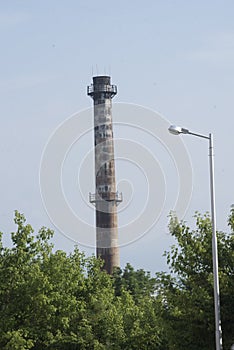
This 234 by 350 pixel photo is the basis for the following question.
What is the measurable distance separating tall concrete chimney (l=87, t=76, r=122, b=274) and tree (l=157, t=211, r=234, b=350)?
177ft

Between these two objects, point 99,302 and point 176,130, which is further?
point 99,302

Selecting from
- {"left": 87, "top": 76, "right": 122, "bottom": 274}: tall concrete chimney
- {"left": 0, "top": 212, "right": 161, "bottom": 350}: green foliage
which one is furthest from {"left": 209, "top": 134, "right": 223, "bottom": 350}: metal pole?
{"left": 87, "top": 76, "right": 122, "bottom": 274}: tall concrete chimney

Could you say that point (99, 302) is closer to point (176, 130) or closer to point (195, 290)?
point (195, 290)

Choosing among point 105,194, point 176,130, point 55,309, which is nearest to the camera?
point 176,130

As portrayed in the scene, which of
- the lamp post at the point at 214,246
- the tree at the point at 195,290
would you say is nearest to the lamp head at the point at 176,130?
the lamp post at the point at 214,246

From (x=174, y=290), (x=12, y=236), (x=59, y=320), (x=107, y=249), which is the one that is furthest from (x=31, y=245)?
(x=107, y=249)

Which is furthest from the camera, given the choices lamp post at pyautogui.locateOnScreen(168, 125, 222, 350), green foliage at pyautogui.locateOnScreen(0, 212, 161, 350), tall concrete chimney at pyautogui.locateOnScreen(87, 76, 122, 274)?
tall concrete chimney at pyautogui.locateOnScreen(87, 76, 122, 274)

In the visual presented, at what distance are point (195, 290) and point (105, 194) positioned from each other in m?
56.3

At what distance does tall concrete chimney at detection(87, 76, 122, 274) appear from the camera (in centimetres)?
8744

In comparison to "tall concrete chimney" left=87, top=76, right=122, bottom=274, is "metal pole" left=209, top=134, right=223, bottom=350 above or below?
below

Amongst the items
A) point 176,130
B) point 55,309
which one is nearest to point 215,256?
point 176,130

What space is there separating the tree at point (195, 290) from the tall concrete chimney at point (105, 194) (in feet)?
177

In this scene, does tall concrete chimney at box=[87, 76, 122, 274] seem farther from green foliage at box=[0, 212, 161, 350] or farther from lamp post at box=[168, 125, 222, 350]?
lamp post at box=[168, 125, 222, 350]

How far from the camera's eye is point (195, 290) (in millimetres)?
31719
